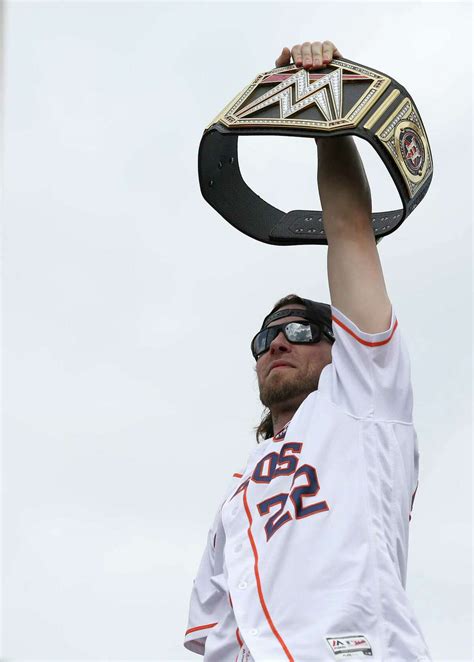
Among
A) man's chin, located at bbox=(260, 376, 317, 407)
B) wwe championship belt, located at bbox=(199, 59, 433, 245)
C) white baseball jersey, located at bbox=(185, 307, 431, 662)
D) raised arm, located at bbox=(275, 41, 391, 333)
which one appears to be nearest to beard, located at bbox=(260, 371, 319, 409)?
man's chin, located at bbox=(260, 376, 317, 407)

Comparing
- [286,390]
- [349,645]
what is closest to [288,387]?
[286,390]

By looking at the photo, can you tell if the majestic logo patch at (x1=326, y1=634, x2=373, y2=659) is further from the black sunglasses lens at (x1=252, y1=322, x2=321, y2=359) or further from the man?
the black sunglasses lens at (x1=252, y1=322, x2=321, y2=359)

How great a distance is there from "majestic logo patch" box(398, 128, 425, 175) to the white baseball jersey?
32.7 inches

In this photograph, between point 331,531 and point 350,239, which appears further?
point 350,239

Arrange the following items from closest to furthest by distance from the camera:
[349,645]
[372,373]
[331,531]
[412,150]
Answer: [349,645]
[331,531]
[372,373]
[412,150]

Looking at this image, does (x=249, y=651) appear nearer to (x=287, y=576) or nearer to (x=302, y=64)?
(x=287, y=576)

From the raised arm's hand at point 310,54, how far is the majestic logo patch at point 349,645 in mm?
2826

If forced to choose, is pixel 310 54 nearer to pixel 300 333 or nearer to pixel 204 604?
pixel 300 333

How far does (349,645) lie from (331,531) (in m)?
0.49

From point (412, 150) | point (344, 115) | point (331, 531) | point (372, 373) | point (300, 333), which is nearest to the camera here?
point (331, 531)

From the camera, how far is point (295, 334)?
17.3 feet

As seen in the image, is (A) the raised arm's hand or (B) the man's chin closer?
(A) the raised arm's hand

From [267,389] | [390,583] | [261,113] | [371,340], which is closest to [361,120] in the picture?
[261,113]

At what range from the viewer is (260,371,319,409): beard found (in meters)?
5.05
